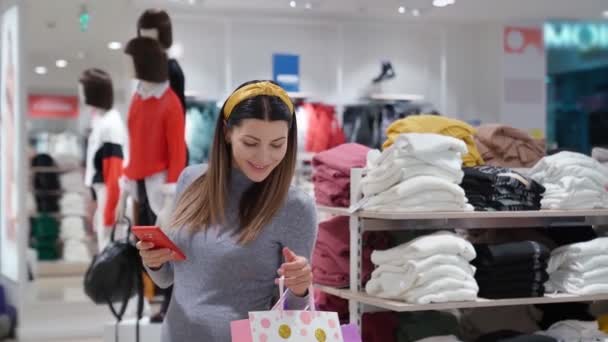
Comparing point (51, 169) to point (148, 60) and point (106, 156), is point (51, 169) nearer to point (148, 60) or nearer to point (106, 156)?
Answer: point (106, 156)

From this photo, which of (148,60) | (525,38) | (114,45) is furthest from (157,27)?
(525,38)

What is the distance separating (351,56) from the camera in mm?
8508

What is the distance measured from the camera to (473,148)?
145 inches

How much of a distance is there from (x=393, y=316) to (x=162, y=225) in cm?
161

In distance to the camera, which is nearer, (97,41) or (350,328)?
(350,328)

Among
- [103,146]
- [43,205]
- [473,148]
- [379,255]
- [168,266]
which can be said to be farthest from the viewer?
[43,205]

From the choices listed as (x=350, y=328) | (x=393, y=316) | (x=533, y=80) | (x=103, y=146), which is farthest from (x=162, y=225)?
(x=533, y=80)

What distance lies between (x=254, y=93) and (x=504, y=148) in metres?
2.15

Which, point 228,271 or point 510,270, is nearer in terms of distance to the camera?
point 228,271

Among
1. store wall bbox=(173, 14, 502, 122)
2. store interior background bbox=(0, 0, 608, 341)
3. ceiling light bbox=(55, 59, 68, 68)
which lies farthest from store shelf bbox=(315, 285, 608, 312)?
store wall bbox=(173, 14, 502, 122)

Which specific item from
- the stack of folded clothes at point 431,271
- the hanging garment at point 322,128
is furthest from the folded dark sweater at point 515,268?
the hanging garment at point 322,128

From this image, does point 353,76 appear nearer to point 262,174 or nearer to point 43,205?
point 43,205

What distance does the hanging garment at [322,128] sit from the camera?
816 cm

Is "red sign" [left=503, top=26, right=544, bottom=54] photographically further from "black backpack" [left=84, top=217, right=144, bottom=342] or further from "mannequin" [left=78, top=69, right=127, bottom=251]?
"black backpack" [left=84, top=217, right=144, bottom=342]
